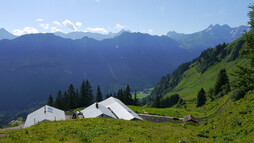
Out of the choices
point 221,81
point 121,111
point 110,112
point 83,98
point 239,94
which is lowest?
point 121,111

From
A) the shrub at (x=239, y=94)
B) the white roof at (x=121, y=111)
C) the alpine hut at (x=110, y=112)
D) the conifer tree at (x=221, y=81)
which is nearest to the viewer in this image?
the shrub at (x=239, y=94)

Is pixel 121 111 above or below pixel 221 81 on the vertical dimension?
below

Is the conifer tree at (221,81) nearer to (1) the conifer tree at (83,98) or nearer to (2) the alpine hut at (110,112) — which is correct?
(2) the alpine hut at (110,112)

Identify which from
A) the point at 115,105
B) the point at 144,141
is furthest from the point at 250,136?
the point at 115,105

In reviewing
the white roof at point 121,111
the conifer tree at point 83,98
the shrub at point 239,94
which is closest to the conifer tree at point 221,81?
the shrub at point 239,94

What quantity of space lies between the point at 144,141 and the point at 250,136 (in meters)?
11.7

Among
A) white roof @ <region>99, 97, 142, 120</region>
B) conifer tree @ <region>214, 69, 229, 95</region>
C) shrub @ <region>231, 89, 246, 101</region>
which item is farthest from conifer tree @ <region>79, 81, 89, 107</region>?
shrub @ <region>231, 89, 246, 101</region>

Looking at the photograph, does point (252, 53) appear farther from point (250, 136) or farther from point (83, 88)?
point (83, 88)

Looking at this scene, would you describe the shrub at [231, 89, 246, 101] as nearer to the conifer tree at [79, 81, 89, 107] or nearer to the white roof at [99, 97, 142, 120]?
the white roof at [99, 97, 142, 120]

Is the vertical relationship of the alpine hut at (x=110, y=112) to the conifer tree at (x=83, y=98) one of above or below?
below

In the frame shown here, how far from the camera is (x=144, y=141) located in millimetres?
19109

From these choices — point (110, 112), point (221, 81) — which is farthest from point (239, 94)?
point (221, 81)

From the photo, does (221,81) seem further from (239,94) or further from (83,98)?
(83,98)

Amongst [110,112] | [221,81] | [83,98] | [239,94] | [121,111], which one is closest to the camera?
[239,94]
